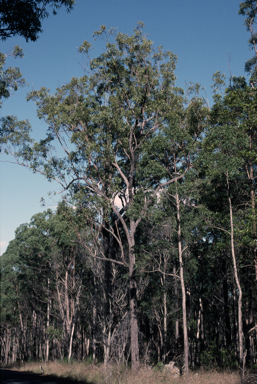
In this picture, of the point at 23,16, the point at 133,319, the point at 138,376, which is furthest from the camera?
the point at 133,319

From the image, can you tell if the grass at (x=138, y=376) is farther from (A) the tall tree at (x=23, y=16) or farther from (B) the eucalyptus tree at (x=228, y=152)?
(A) the tall tree at (x=23, y=16)

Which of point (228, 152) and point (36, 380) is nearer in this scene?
point (228, 152)

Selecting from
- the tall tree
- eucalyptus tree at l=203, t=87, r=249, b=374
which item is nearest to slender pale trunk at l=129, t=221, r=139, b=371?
eucalyptus tree at l=203, t=87, r=249, b=374

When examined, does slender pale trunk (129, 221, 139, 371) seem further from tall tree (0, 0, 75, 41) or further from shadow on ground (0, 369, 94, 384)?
tall tree (0, 0, 75, 41)

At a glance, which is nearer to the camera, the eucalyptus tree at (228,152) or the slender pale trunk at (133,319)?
the eucalyptus tree at (228,152)

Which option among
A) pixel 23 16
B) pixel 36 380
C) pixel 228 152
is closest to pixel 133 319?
pixel 36 380

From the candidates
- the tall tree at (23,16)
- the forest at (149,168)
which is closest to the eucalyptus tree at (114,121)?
the forest at (149,168)

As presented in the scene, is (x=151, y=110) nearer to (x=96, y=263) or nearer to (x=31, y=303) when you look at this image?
(x=96, y=263)

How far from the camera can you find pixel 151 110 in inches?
918

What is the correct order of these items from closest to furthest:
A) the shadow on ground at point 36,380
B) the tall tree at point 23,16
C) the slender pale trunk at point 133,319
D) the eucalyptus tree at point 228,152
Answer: the tall tree at point 23,16 → the eucalyptus tree at point 228,152 → the shadow on ground at point 36,380 → the slender pale trunk at point 133,319

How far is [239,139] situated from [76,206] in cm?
1079

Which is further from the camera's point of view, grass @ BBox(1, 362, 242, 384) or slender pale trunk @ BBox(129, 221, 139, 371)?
slender pale trunk @ BBox(129, 221, 139, 371)

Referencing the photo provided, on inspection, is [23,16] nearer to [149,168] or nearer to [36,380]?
[149,168]

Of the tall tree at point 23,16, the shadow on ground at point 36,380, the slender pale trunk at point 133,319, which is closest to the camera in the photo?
the tall tree at point 23,16
